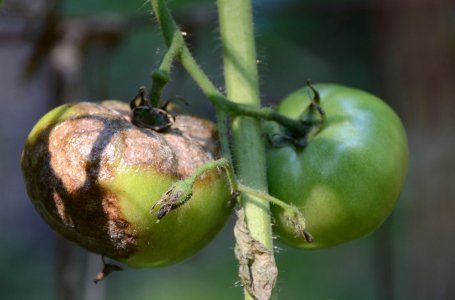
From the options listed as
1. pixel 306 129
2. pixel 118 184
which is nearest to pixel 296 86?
pixel 306 129

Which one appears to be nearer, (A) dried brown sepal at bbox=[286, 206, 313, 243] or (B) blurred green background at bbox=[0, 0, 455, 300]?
(A) dried brown sepal at bbox=[286, 206, 313, 243]

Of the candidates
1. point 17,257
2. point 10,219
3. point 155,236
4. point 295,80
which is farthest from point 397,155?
point 10,219

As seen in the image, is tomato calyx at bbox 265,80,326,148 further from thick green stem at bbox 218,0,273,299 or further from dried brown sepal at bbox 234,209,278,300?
dried brown sepal at bbox 234,209,278,300

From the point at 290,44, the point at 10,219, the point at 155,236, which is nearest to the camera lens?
the point at 155,236

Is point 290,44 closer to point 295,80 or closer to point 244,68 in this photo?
point 295,80

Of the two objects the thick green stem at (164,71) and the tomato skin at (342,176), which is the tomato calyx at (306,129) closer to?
the tomato skin at (342,176)

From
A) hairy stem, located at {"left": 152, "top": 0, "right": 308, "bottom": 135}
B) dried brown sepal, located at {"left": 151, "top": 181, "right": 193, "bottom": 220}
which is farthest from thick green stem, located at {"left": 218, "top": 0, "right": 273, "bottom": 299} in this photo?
Result: dried brown sepal, located at {"left": 151, "top": 181, "right": 193, "bottom": 220}
